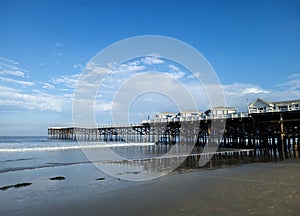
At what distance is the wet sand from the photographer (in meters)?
5.10

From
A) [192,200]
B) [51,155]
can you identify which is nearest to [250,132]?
[51,155]

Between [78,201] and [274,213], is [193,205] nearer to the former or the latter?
[274,213]

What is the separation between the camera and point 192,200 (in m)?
5.97

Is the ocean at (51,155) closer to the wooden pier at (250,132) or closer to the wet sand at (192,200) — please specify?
the wooden pier at (250,132)

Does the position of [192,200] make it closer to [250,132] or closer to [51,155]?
[51,155]

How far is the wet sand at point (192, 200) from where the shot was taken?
201 inches

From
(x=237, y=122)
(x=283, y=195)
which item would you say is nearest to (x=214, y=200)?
(x=283, y=195)

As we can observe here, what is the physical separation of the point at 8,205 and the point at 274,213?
691 cm

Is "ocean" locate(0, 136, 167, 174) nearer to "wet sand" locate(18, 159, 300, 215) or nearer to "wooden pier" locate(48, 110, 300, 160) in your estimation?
"wooden pier" locate(48, 110, 300, 160)

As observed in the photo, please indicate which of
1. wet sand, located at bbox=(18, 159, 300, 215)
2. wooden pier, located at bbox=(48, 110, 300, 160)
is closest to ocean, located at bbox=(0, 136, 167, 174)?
wooden pier, located at bbox=(48, 110, 300, 160)

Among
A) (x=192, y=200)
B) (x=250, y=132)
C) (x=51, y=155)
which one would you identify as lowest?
(x=51, y=155)

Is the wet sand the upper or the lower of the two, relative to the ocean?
upper

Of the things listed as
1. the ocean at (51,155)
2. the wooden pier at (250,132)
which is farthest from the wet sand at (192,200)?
the wooden pier at (250,132)

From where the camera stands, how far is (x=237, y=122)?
94.5 feet
